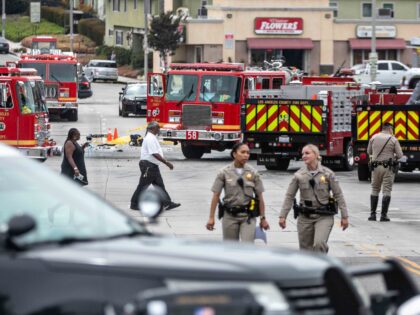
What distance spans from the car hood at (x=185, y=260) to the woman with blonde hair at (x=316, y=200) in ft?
25.9

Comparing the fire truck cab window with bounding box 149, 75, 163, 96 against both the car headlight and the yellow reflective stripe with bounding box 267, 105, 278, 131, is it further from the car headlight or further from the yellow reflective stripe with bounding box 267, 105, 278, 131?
the car headlight

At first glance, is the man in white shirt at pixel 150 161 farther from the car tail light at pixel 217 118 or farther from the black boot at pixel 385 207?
the car tail light at pixel 217 118

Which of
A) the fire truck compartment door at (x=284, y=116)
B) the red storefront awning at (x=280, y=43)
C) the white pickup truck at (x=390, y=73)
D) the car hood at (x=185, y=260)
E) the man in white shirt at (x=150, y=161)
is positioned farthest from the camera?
the red storefront awning at (x=280, y=43)

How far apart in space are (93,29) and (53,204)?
9818 centimetres

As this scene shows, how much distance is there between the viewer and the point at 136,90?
59.2m

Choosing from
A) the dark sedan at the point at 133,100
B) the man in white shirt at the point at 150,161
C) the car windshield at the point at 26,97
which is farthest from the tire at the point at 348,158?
the dark sedan at the point at 133,100

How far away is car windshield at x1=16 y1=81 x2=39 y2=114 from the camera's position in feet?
111

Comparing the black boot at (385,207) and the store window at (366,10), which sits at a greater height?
the store window at (366,10)

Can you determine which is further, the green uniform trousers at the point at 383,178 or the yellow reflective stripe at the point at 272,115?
the yellow reflective stripe at the point at 272,115

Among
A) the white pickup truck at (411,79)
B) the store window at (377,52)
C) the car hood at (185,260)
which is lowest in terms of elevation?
the car hood at (185,260)

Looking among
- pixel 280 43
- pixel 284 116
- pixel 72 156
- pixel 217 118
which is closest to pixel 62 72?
pixel 217 118

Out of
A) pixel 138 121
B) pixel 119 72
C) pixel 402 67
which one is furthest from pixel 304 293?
pixel 119 72

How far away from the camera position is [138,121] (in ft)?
185

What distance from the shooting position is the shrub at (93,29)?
105 metres
